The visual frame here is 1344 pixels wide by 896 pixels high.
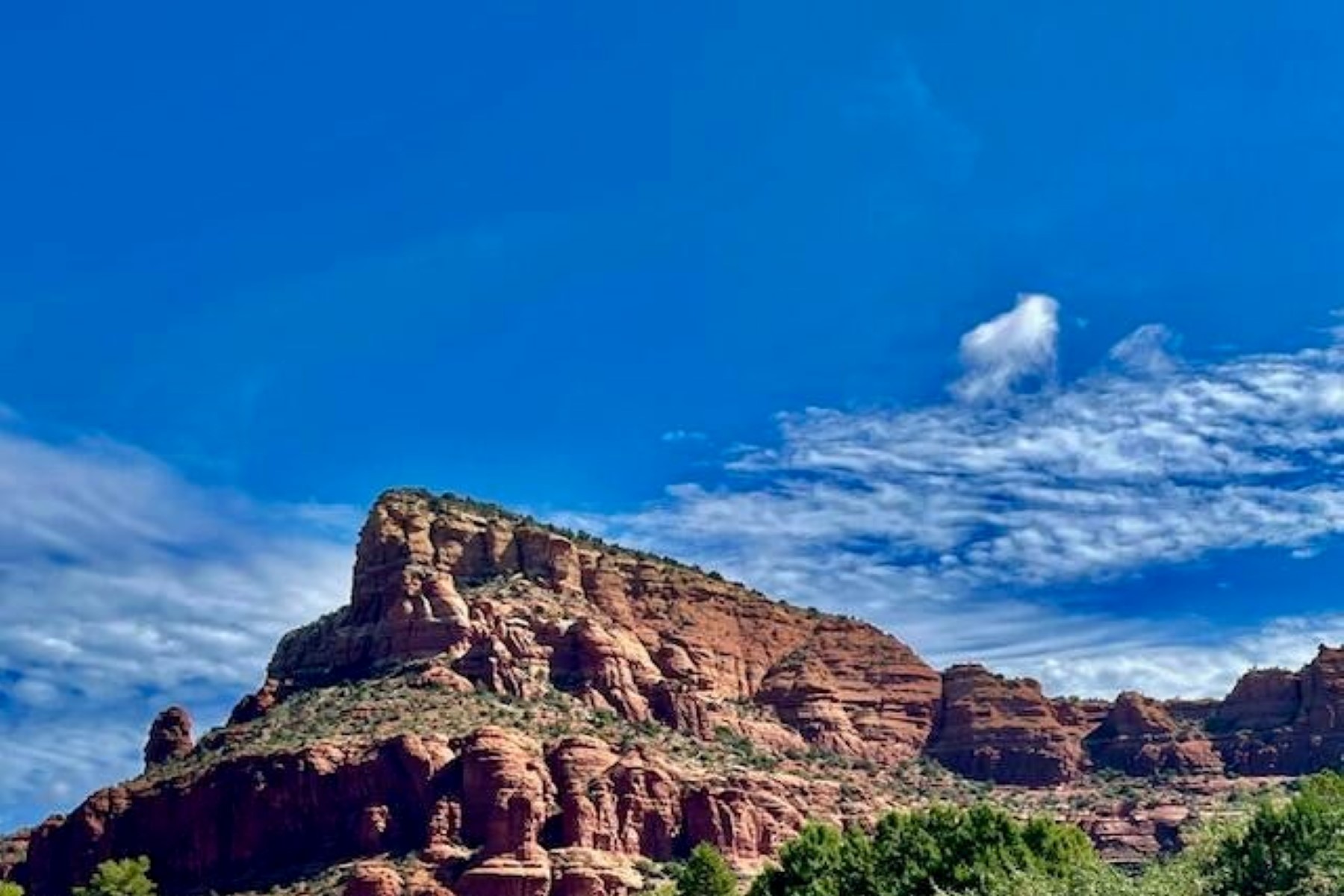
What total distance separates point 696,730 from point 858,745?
2976 cm

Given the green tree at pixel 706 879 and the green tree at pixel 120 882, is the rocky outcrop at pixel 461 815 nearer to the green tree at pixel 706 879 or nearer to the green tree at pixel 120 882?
the green tree at pixel 120 882

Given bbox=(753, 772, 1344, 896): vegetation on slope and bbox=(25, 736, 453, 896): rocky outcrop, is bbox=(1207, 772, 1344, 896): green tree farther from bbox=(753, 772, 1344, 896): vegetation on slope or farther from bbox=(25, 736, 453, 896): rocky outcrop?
bbox=(25, 736, 453, 896): rocky outcrop

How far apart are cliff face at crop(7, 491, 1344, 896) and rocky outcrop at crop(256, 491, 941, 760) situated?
0.32 m

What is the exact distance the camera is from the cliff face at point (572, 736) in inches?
4651

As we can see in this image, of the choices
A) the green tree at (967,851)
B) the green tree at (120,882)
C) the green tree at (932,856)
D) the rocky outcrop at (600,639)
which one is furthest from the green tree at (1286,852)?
the rocky outcrop at (600,639)

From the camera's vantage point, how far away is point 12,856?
15550 cm

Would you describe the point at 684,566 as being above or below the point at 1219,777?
above

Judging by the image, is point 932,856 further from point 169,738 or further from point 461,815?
point 169,738

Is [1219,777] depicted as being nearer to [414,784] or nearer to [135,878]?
[414,784]

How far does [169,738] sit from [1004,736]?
8996cm

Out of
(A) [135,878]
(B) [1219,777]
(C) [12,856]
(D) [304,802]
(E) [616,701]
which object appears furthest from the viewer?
(B) [1219,777]

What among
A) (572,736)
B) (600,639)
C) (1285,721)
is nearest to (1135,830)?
(1285,721)

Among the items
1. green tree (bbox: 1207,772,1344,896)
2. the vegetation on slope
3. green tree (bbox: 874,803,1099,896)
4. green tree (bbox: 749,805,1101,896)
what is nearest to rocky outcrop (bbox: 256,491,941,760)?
the vegetation on slope

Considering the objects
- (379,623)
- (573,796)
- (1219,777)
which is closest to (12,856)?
(379,623)
